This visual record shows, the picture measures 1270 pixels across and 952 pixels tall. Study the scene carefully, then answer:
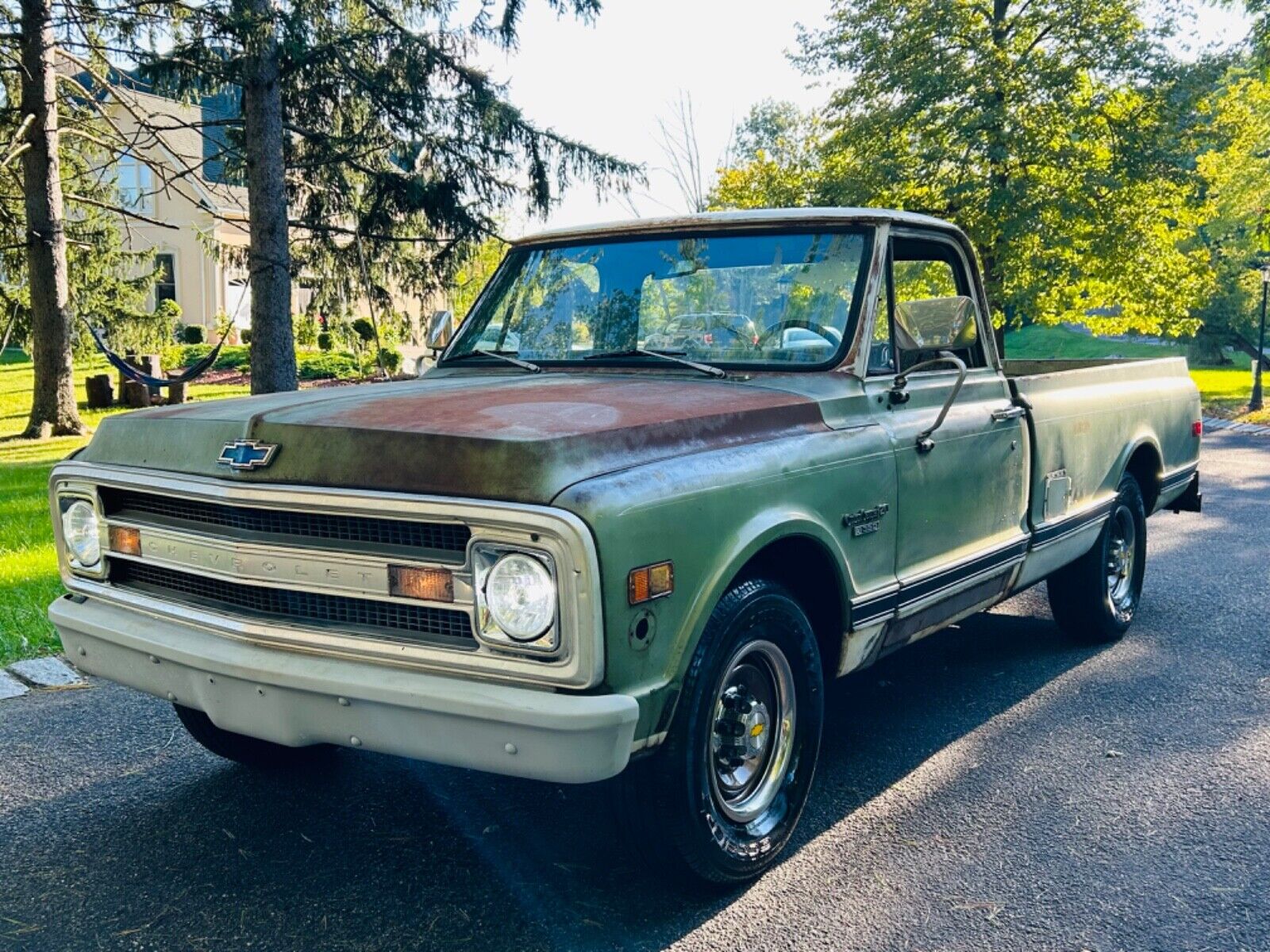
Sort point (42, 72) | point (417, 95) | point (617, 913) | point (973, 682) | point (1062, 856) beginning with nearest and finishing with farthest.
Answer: point (617, 913) → point (1062, 856) → point (973, 682) → point (417, 95) → point (42, 72)

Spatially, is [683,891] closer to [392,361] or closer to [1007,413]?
[1007,413]

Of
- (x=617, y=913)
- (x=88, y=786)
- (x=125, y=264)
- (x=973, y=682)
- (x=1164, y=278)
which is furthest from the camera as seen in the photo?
(x=1164, y=278)

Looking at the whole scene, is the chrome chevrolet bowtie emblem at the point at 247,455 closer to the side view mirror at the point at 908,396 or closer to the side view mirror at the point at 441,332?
the side view mirror at the point at 441,332

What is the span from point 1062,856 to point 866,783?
741 mm

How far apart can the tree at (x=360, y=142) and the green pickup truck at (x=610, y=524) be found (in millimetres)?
7681

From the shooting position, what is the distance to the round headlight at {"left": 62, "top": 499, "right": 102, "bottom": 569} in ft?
11.3

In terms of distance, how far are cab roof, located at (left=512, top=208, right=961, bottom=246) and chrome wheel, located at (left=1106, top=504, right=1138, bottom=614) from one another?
2.18 m

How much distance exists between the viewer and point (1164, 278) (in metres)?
Answer: 21.4

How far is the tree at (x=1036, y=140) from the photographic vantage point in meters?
19.8

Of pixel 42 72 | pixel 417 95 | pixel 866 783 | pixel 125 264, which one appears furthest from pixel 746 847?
pixel 125 264

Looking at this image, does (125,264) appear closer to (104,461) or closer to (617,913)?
(104,461)

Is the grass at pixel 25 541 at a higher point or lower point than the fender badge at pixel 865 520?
lower

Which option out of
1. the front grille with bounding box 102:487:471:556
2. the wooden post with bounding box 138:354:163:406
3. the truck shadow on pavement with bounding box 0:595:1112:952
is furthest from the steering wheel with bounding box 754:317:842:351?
the wooden post with bounding box 138:354:163:406

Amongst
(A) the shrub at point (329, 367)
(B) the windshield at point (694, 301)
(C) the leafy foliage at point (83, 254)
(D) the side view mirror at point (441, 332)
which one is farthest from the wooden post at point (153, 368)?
(B) the windshield at point (694, 301)
